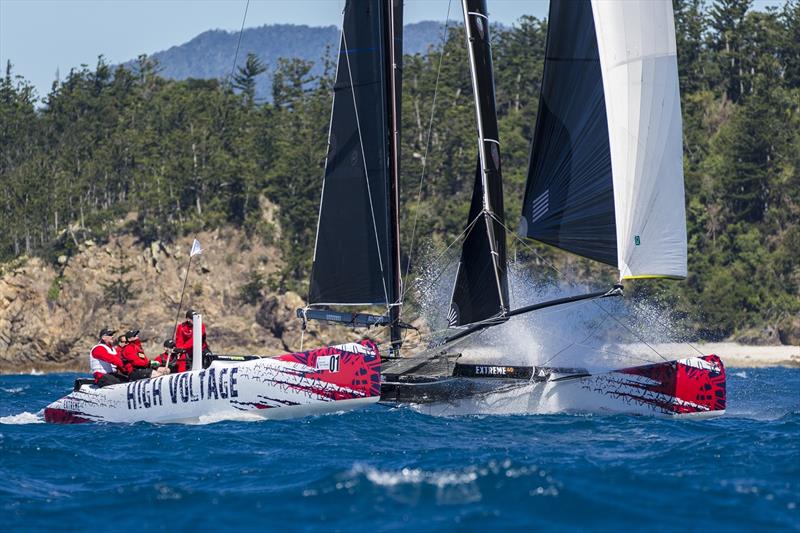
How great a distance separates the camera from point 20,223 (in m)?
62.0

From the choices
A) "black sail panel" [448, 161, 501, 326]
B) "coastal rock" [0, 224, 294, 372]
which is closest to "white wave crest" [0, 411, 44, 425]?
"black sail panel" [448, 161, 501, 326]

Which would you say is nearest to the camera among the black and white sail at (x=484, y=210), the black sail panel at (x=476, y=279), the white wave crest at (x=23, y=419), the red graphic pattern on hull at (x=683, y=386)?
the red graphic pattern on hull at (x=683, y=386)

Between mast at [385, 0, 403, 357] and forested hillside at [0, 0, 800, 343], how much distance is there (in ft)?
105

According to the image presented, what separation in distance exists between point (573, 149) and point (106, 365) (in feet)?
26.4

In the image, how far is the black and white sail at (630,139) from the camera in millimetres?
15352

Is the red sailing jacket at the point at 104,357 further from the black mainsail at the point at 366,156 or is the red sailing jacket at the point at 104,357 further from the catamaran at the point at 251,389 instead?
the black mainsail at the point at 366,156

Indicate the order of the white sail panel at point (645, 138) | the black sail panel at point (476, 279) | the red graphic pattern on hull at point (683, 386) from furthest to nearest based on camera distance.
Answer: the black sail panel at point (476, 279) < the red graphic pattern on hull at point (683, 386) < the white sail panel at point (645, 138)

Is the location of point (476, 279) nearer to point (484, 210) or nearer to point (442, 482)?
point (484, 210)

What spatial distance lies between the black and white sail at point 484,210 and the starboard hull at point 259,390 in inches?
71.2

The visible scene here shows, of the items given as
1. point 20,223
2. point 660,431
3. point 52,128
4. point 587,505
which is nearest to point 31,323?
point 20,223

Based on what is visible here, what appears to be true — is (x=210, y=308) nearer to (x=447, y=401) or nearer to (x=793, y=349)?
(x=793, y=349)

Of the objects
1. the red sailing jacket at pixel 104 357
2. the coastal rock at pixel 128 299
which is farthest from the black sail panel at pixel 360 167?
the coastal rock at pixel 128 299

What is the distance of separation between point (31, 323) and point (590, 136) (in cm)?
4505

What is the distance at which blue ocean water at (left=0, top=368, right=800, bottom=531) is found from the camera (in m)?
10.2
